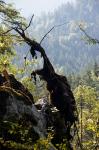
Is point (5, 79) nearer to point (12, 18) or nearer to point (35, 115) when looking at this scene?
point (35, 115)

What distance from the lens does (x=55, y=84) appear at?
16531 millimetres

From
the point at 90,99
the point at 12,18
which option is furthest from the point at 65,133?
the point at 90,99

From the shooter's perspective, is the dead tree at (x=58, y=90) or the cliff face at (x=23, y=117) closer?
the cliff face at (x=23, y=117)

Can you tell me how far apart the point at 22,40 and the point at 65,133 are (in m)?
4.49

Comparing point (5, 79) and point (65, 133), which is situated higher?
point (5, 79)

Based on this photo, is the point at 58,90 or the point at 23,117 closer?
the point at 23,117

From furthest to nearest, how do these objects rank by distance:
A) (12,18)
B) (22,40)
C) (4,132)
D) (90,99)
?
1. (90,99)
2. (12,18)
3. (22,40)
4. (4,132)

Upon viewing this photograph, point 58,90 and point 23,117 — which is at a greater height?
point 58,90

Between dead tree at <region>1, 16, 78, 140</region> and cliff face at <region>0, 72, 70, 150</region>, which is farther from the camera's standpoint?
dead tree at <region>1, 16, 78, 140</region>

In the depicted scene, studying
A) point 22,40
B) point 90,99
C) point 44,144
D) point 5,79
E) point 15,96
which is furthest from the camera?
point 90,99

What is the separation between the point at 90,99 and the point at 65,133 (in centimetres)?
3505

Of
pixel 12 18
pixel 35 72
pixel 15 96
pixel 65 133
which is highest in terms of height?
pixel 12 18

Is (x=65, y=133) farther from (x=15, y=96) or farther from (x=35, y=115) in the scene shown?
(x=15, y=96)

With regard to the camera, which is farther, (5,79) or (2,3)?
(2,3)
